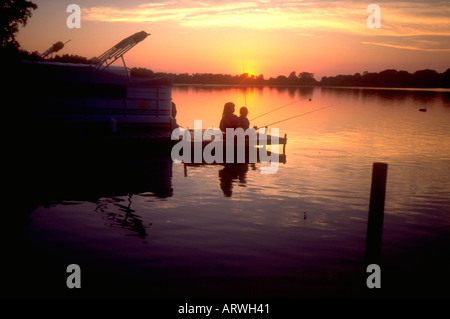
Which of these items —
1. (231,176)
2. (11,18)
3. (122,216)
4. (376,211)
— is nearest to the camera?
(376,211)

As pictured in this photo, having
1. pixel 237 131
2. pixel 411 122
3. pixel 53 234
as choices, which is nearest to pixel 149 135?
pixel 237 131

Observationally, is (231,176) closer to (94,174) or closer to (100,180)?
(100,180)

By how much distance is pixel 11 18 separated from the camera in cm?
3603

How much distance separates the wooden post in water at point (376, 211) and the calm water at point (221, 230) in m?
0.44

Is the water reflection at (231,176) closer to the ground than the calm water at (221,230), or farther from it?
farther from it

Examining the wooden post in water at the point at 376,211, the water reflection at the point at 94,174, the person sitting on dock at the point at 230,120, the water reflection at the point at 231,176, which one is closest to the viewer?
the wooden post in water at the point at 376,211

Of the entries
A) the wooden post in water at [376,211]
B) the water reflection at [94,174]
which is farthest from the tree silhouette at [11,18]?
the wooden post in water at [376,211]

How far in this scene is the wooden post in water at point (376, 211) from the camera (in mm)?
7949

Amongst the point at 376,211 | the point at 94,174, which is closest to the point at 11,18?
the point at 94,174

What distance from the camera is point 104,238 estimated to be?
32.9 ft

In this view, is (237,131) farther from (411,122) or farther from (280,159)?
(411,122)

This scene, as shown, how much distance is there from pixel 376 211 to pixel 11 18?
37.5 metres

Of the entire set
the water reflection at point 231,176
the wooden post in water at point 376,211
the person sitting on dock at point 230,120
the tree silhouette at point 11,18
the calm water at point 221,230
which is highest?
the tree silhouette at point 11,18

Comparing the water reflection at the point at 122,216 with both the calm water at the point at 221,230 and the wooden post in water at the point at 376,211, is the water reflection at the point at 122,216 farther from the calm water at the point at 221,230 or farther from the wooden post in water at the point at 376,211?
the wooden post in water at the point at 376,211
